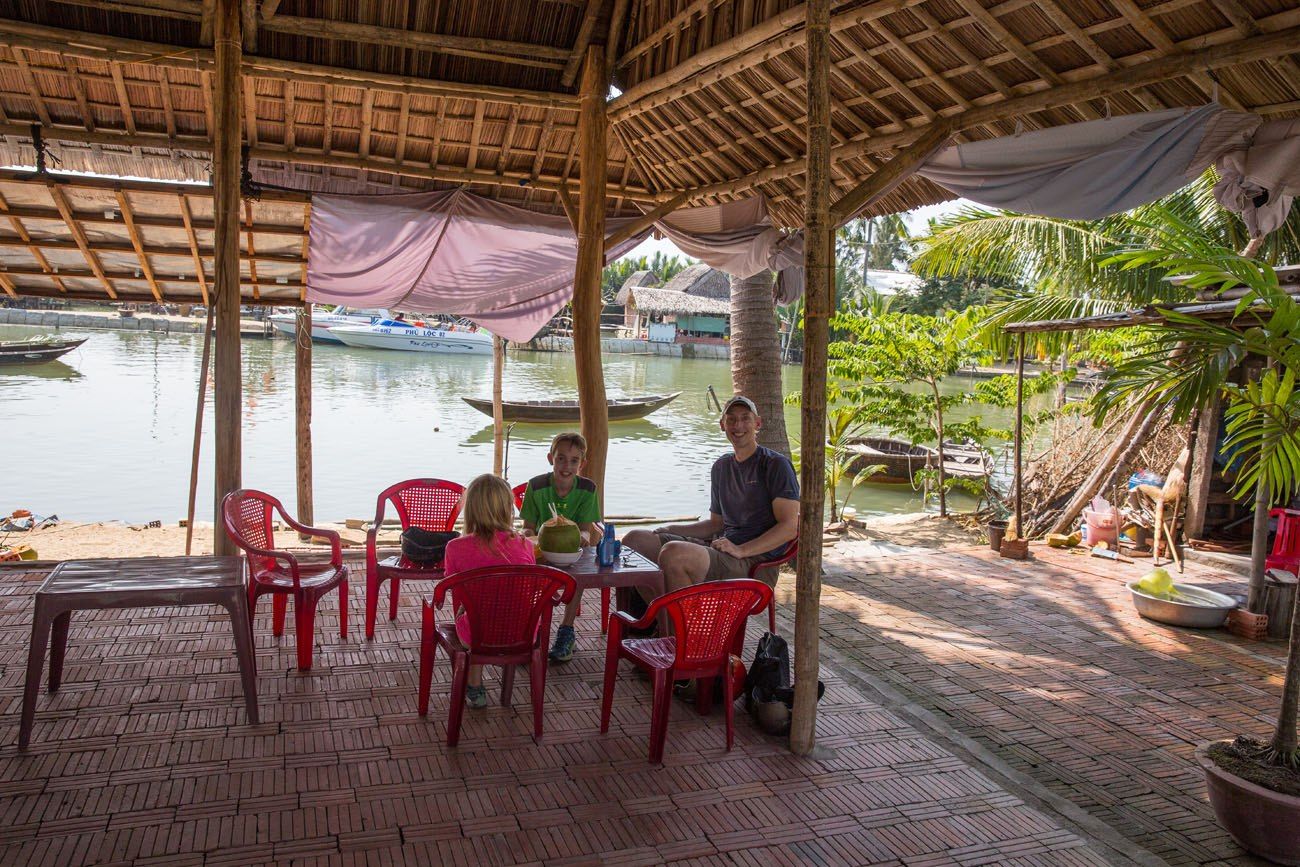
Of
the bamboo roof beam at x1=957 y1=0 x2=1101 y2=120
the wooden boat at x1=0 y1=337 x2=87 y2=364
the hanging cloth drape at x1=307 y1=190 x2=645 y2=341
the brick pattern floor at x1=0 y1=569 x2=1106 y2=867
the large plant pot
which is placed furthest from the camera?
the wooden boat at x1=0 y1=337 x2=87 y2=364

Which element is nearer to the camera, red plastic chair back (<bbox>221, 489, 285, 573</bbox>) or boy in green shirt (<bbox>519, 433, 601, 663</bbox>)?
red plastic chair back (<bbox>221, 489, 285, 573</bbox>)

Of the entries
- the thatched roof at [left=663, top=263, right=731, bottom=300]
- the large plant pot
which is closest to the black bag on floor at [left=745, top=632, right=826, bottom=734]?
the large plant pot

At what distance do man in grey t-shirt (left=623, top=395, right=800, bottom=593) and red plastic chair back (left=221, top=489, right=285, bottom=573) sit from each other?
5.60ft

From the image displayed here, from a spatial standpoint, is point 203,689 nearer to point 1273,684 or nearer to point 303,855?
point 303,855

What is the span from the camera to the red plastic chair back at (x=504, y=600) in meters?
3.20

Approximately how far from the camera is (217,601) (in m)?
3.25

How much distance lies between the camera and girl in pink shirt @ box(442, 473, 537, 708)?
11.3ft

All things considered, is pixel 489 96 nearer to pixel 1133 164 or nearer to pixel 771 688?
pixel 1133 164

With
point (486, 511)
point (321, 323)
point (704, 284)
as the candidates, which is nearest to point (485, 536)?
point (486, 511)

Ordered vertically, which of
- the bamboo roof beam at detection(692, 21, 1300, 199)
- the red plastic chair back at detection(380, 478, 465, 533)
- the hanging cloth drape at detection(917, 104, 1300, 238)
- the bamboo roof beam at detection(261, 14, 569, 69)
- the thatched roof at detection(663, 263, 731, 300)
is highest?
the thatched roof at detection(663, 263, 731, 300)

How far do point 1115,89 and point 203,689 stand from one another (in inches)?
183

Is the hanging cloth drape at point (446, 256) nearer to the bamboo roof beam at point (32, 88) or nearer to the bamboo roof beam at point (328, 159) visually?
the bamboo roof beam at point (328, 159)

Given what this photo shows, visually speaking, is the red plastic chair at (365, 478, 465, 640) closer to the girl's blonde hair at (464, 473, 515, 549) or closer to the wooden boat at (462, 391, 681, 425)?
the girl's blonde hair at (464, 473, 515, 549)

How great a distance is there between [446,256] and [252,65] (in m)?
2.49
